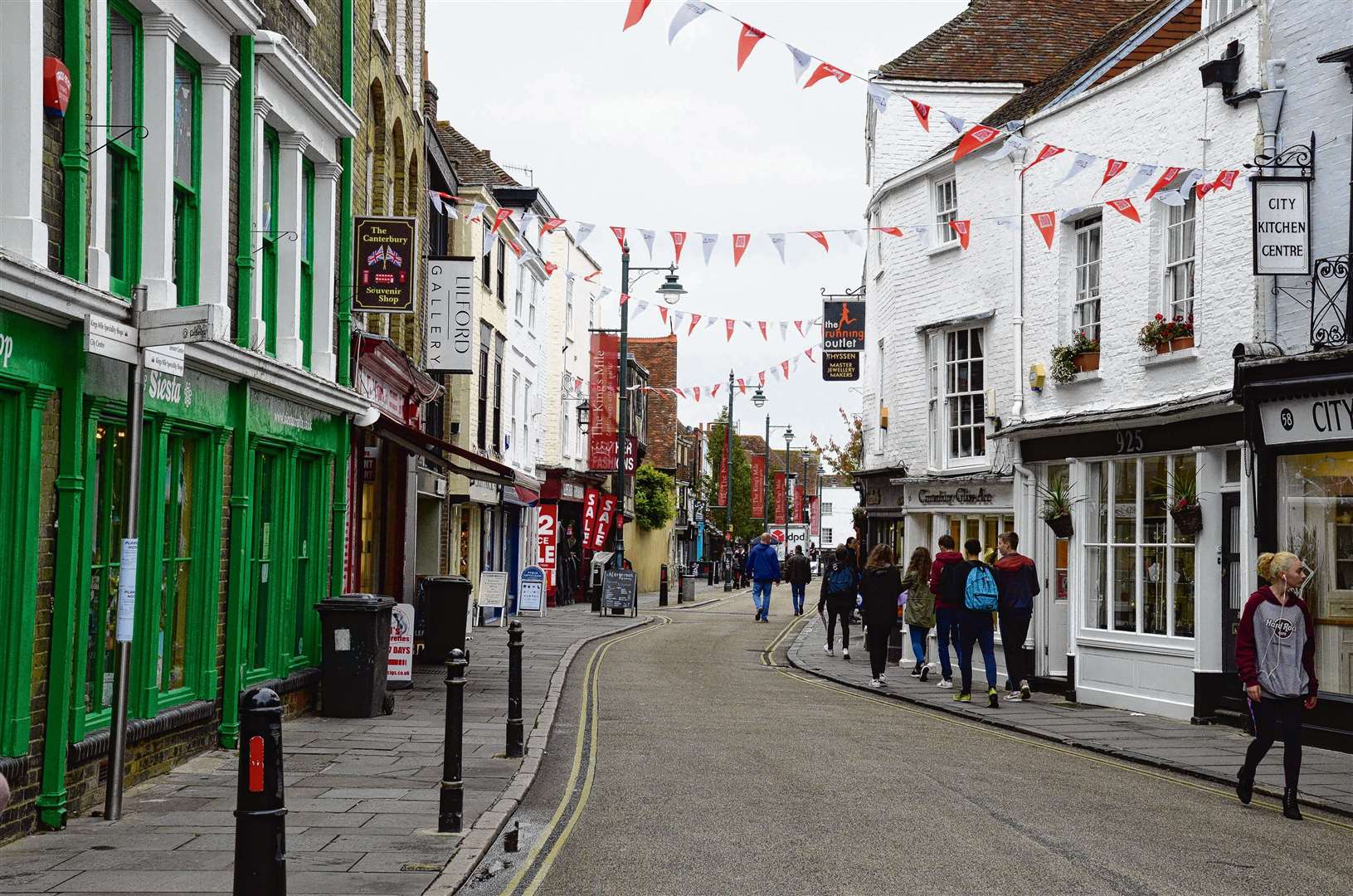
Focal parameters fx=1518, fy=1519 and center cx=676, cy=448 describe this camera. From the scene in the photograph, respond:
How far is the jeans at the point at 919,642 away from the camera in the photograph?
20844 mm

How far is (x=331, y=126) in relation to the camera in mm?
15797

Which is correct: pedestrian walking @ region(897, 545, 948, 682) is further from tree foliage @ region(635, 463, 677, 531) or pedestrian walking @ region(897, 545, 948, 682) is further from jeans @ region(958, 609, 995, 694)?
tree foliage @ region(635, 463, 677, 531)

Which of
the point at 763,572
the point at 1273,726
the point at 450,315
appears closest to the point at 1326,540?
the point at 1273,726

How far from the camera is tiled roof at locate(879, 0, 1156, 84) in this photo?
85.4ft

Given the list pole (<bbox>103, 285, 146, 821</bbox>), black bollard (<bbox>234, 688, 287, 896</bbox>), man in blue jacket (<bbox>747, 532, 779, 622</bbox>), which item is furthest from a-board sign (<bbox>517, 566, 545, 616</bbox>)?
black bollard (<bbox>234, 688, 287, 896</bbox>)

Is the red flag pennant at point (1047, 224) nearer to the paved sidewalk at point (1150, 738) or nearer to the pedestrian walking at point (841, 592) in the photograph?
the paved sidewalk at point (1150, 738)

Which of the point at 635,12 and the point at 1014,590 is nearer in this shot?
the point at 635,12

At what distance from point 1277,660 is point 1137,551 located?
722 cm

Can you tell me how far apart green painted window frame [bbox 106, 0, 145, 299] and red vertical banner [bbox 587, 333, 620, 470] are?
36.5 m

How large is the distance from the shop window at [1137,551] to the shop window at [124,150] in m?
→ 11.4

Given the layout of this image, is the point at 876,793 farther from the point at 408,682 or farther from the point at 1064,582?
the point at 1064,582

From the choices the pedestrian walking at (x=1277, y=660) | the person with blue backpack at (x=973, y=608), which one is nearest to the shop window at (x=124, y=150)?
the pedestrian walking at (x=1277, y=660)

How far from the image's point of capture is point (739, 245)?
17.1 m

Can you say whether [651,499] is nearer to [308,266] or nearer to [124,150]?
[308,266]
